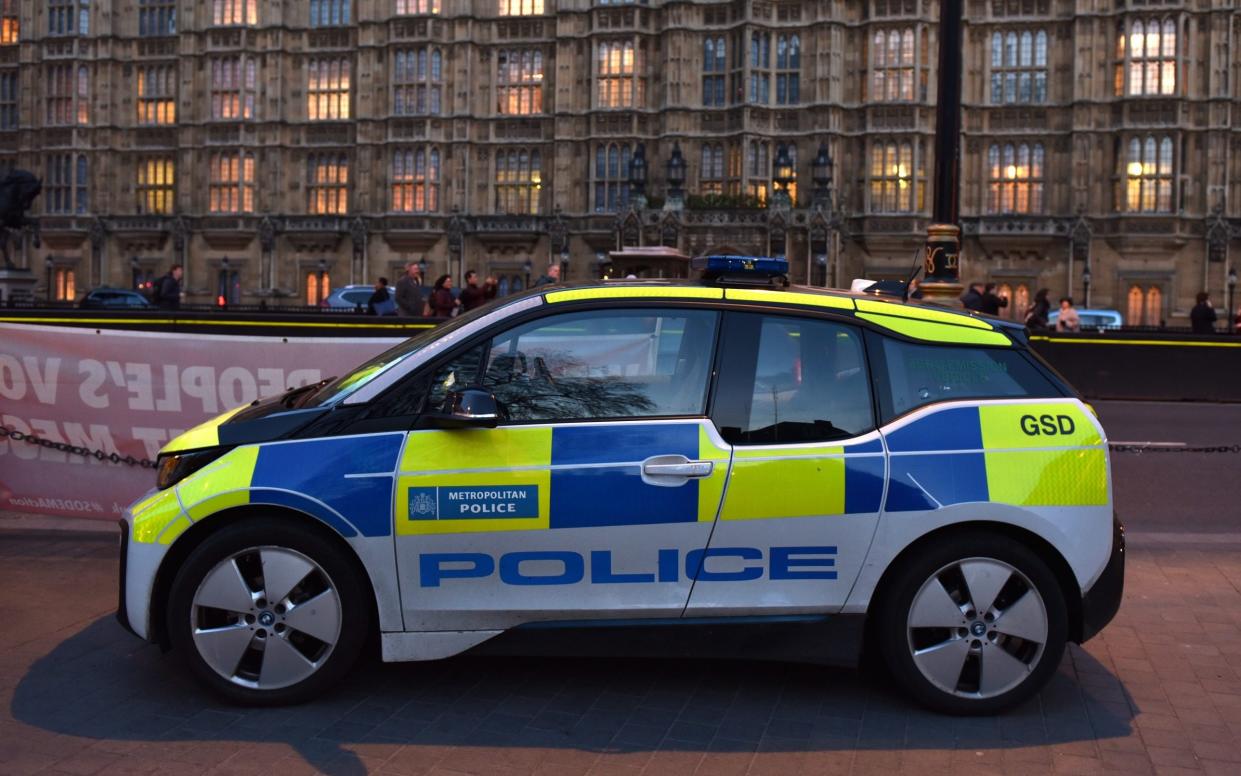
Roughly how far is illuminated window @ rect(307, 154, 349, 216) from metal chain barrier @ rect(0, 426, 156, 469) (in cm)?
3586

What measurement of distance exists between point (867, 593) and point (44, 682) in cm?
355

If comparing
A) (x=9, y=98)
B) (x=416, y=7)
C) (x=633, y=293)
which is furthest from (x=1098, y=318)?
(x=9, y=98)

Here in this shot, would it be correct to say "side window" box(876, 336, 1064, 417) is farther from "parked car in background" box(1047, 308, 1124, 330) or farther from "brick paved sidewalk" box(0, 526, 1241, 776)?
"parked car in background" box(1047, 308, 1124, 330)

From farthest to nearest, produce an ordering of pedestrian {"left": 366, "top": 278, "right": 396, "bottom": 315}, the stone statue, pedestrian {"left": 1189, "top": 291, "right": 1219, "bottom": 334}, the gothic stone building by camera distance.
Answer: the gothic stone building → the stone statue → pedestrian {"left": 1189, "top": 291, "right": 1219, "bottom": 334} → pedestrian {"left": 366, "top": 278, "right": 396, "bottom": 315}

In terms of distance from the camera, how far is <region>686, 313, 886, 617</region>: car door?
5094 millimetres

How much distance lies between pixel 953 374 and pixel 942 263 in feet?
26.0

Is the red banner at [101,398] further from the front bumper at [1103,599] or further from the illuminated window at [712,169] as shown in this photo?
the illuminated window at [712,169]

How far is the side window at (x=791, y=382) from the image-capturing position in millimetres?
5184

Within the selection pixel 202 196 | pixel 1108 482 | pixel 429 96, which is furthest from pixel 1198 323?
pixel 202 196

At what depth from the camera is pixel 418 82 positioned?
4203 centimetres

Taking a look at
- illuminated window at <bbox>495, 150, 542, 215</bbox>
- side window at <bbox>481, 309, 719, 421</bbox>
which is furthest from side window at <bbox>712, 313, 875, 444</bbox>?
illuminated window at <bbox>495, 150, 542, 215</bbox>

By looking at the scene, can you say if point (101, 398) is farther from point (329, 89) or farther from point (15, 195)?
point (329, 89)

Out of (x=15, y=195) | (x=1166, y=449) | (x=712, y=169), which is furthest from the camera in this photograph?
(x=712, y=169)

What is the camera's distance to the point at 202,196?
44.5 m
